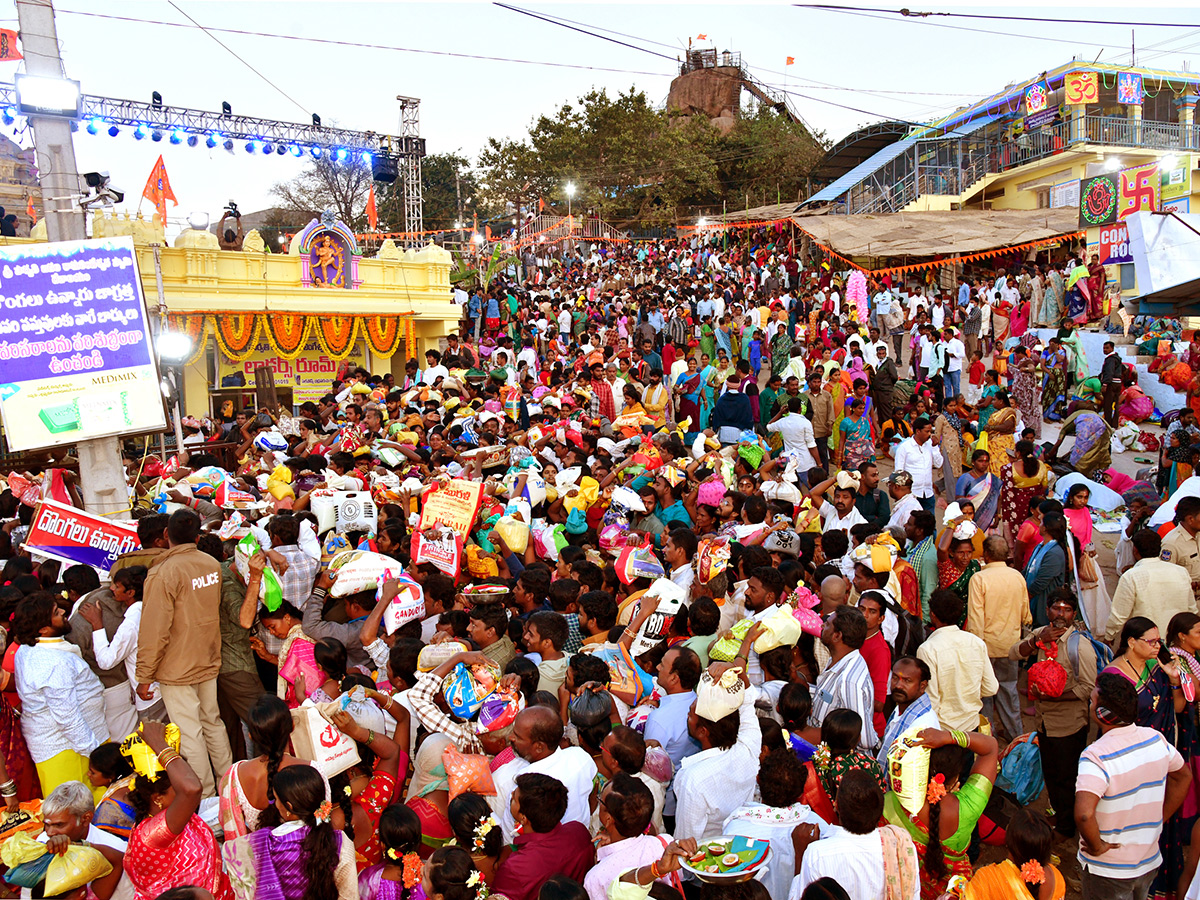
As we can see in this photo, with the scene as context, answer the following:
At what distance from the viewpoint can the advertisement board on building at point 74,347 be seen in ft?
18.8

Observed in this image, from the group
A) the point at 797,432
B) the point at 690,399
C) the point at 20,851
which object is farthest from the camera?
the point at 690,399

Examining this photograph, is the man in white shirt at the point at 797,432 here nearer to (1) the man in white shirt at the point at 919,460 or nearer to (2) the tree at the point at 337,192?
(1) the man in white shirt at the point at 919,460

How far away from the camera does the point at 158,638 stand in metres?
4.94

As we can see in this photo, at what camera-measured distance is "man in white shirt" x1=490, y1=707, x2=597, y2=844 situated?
383 centimetres

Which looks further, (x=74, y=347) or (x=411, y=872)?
(x=74, y=347)

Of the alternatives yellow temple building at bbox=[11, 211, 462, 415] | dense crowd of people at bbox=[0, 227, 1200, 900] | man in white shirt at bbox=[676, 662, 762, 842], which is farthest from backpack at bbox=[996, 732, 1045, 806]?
yellow temple building at bbox=[11, 211, 462, 415]

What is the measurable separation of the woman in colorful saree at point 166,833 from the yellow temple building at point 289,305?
1193cm

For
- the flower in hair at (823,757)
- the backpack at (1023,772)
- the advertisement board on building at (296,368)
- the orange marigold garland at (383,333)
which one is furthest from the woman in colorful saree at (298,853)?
the orange marigold garland at (383,333)

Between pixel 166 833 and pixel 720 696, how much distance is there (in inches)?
87.6

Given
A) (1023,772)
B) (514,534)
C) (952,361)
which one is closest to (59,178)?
(514,534)

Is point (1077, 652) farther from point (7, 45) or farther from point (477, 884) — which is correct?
point (7, 45)

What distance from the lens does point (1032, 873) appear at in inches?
125

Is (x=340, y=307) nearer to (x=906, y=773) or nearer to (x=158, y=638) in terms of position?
(x=158, y=638)

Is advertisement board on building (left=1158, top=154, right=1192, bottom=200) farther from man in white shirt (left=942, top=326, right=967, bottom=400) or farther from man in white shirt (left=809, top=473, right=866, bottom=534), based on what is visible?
man in white shirt (left=809, top=473, right=866, bottom=534)
